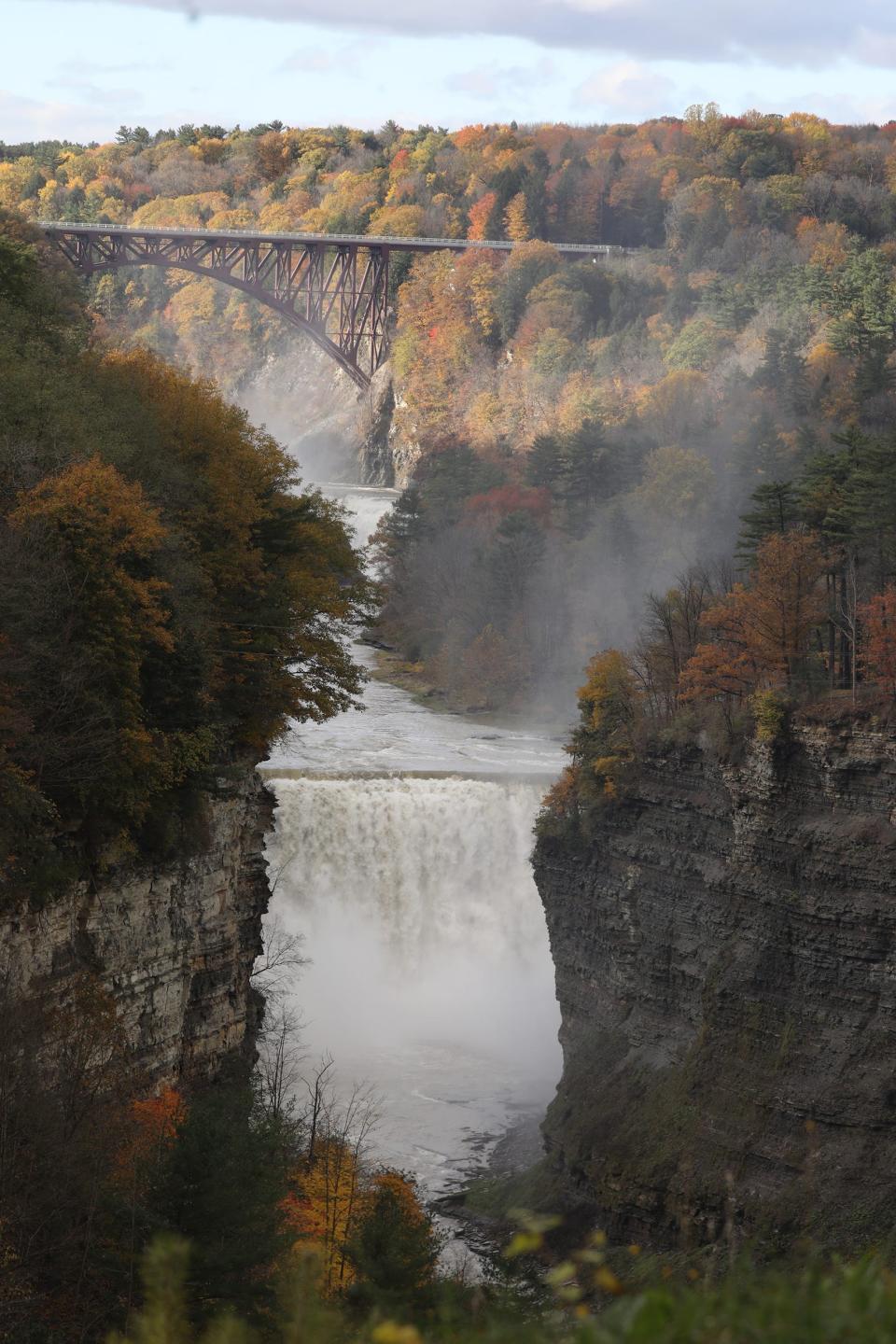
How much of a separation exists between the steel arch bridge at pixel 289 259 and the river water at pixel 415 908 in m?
48.3

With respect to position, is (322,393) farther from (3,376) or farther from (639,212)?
(3,376)

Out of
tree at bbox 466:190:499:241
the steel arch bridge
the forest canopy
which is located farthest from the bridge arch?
the forest canopy

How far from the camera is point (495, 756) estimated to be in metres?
67.6

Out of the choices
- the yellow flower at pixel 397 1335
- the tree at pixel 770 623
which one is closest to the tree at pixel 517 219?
the tree at pixel 770 623

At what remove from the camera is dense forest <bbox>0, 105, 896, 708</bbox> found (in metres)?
83.6

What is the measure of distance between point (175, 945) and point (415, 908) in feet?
93.8

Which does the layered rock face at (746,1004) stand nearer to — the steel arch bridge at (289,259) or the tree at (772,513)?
the tree at (772,513)

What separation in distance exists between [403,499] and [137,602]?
6624 centimetres

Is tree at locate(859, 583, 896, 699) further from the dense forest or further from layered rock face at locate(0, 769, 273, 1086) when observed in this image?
layered rock face at locate(0, 769, 273, 1086)

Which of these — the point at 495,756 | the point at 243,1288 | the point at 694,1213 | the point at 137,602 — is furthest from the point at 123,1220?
the point at 495,756

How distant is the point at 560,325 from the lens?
117 metres

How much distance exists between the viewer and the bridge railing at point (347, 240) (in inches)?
4245

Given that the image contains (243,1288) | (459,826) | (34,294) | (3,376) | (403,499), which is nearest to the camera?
(243,1288)

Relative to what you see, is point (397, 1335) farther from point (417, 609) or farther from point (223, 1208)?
point (417, 609)
